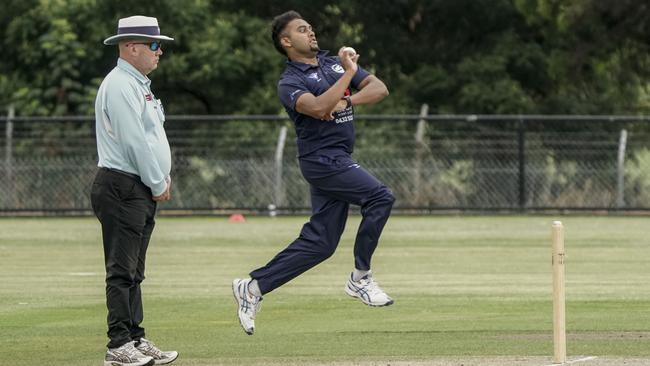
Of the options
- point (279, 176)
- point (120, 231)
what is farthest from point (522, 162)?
point (120, 231)

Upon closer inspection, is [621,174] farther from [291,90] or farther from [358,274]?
[291,90]

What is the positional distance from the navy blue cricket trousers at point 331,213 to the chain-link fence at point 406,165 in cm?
1730

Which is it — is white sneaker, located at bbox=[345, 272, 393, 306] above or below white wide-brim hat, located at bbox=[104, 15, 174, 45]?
below

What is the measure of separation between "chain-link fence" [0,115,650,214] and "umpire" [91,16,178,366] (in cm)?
1839

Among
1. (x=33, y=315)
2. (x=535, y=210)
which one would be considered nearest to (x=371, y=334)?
(x=33, y=315)

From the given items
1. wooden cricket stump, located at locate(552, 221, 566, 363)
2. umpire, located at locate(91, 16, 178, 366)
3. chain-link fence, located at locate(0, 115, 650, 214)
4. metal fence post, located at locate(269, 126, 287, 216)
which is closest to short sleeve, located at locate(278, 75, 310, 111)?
umpire, located at locate(91, 16, 178, 366)

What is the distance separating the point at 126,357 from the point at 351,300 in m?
4.89

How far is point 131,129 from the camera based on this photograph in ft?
28.4

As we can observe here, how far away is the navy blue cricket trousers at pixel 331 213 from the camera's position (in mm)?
9992

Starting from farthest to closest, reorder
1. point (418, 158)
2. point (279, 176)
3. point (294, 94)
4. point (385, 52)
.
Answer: point (385, 52), point (418, 158), point (279, 176), point (294, 94)

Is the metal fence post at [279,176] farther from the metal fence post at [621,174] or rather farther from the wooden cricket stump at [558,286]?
the wooden cricket stump at [558,286]

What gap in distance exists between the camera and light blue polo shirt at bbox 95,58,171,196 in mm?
8672

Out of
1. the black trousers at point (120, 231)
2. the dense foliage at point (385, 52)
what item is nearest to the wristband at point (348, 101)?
the black trousers at point (120, 231)

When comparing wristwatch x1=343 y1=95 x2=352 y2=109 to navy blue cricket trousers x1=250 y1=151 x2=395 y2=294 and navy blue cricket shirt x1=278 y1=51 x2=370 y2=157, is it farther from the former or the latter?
navy blue cricket trousers x1=250 y1=151 x2=395 y2=294
